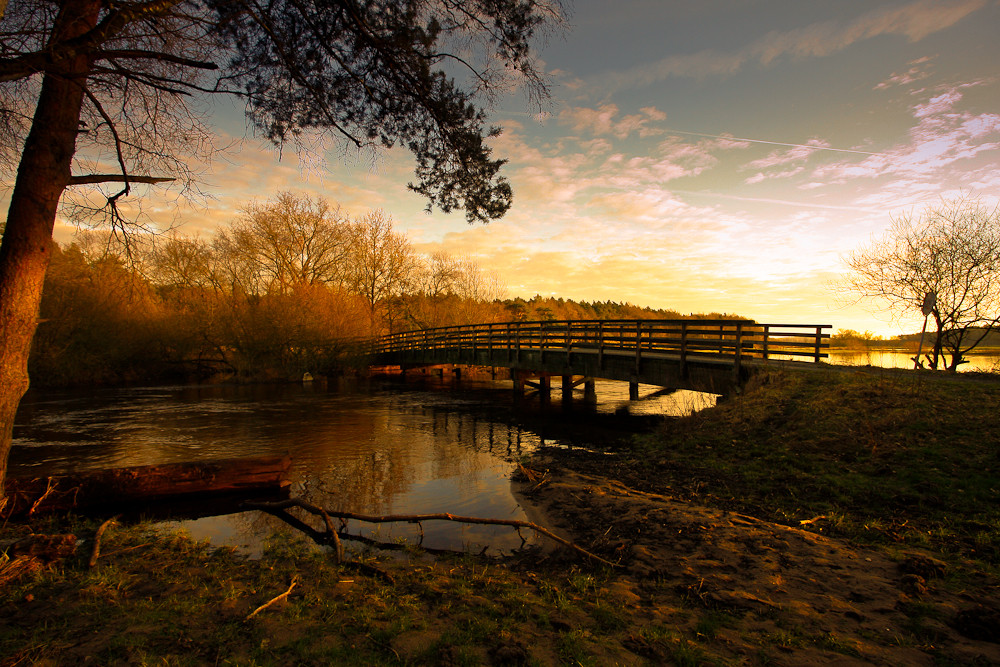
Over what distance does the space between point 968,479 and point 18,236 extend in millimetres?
10572

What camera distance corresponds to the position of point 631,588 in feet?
12.1

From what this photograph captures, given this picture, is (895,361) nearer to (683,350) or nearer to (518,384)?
(683,350)

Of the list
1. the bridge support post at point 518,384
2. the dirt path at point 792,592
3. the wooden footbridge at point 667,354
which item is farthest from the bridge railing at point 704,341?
the dirt path at point 792,592

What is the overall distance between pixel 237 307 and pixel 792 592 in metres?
28.5

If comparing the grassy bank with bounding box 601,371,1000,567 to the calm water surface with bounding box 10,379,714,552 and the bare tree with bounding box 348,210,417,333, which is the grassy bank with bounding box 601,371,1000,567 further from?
the bare tree with bounding box 348,210,417,333

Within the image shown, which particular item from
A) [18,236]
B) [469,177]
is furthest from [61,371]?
[469,177]

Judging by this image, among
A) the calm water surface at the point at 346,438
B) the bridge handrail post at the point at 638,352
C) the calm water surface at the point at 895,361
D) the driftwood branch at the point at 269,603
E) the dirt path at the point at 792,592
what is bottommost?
the calm water surface at the point at 346,438

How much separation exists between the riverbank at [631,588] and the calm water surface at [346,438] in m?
1.03

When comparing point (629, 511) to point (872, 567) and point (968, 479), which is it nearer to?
point (872, 567)

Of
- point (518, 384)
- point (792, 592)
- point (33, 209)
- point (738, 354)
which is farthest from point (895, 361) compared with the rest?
point (33, 209)

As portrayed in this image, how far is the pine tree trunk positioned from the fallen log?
4.99 ft

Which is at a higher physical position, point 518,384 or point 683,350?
point 683,350

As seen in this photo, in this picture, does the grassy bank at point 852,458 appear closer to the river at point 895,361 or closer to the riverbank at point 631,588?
the riverbank at point 631,588

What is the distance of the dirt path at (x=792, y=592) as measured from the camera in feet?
9.05
